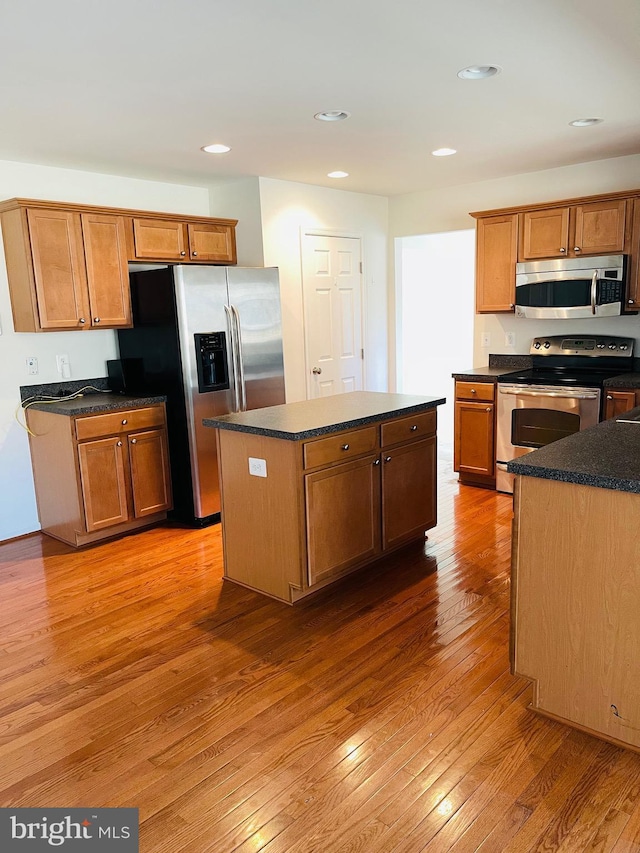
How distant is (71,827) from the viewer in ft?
5.88

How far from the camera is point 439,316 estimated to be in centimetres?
714

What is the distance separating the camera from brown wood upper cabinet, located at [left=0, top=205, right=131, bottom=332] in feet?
12.5

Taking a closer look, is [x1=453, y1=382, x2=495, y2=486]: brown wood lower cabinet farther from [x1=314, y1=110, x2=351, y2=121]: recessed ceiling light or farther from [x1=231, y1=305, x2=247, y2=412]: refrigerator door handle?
[x1=314, y1=110, x2=351, y2=121]: recessed ceiling light

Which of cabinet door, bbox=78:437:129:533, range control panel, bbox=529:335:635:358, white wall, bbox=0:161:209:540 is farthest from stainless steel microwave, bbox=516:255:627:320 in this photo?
cabinet door, bbox=78:437:129:533

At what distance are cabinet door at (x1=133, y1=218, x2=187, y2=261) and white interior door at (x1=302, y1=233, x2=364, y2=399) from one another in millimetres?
1100

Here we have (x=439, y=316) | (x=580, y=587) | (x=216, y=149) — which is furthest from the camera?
(x=439, y=316)

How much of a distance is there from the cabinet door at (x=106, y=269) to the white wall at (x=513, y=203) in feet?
9.20

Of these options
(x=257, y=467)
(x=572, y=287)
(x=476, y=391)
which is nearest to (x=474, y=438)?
(x=476, y=391)

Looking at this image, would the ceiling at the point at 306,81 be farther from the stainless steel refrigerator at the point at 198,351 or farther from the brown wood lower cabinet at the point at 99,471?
the brown wood lower cabinet at the point at 99,471

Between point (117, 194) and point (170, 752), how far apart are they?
3.82 meters

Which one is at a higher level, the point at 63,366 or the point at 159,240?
the point at 159,240

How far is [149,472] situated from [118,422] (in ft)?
1.38

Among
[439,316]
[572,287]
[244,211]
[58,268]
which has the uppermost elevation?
[244,211]

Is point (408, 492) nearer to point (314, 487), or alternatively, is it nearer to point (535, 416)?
point (314, 487)
